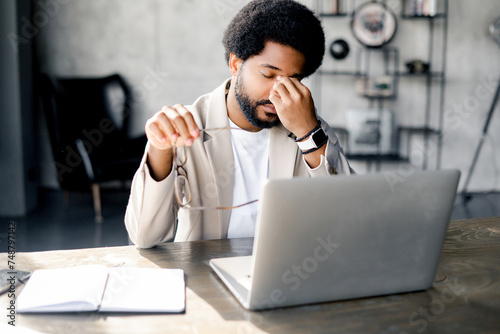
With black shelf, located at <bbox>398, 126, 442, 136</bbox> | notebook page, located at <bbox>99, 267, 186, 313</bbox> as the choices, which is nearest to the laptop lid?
notebook page, located at <bbox>99, 267, 186, 313</bbox>

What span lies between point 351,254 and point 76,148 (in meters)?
3.39

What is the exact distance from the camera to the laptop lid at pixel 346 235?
891mm

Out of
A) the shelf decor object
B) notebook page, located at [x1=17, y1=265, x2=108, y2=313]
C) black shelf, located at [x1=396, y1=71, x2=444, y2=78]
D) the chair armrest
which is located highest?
the shelf decor object

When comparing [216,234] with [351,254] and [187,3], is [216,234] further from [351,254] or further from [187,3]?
[187,3]

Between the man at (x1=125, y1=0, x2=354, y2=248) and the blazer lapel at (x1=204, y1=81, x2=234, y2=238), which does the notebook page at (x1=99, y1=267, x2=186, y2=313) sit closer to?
the man at (x1=125, y1=0, x2=354, y2=248)

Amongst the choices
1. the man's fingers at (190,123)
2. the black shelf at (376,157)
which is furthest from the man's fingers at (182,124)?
the black shelf at (376,157)

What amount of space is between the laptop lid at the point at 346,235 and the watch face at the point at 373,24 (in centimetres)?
423

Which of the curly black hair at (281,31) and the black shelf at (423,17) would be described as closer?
the curly black hair at (281,31)

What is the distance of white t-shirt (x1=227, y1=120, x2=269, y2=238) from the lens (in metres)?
1.69

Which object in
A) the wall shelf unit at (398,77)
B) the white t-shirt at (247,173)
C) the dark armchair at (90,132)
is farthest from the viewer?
the wall shelf unit at (398,77)

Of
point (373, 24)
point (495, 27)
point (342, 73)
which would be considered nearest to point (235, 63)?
point (342, 73)

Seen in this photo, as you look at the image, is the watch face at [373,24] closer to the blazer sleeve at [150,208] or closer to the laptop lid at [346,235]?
the blazer sleeve at [150,208]

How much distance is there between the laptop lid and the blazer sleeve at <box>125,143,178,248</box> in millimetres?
492

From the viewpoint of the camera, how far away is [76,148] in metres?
3.97
